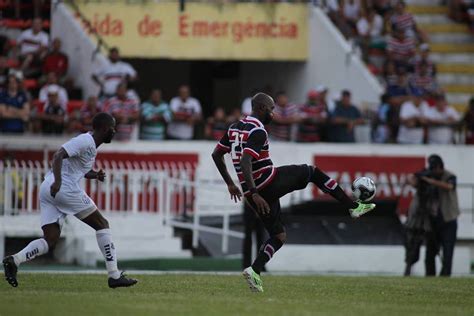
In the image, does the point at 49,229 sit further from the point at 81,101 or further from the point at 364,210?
the point at 81,101

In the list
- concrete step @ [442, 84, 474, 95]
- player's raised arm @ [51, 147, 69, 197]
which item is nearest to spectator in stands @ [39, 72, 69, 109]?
concrete step @ [442, 84, 474, 95]

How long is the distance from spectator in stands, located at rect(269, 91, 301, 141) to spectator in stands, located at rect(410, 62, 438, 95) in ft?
11.4

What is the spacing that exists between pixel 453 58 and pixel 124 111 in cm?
960

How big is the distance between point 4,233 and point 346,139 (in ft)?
26.6

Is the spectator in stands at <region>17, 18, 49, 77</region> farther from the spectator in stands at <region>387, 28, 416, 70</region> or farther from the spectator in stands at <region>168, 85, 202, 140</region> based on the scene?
the spectator in stands at <region>387, 28, 416, 70</region>

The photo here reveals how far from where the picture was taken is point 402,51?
33156 millimetres

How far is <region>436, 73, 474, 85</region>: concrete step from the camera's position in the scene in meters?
34.4

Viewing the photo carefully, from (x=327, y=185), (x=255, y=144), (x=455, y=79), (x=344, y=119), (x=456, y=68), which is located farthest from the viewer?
(x=456, y=68)

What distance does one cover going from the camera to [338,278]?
811 inches

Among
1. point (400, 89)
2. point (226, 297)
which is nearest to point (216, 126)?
point (400, 89)

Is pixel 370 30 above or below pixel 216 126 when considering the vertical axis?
above

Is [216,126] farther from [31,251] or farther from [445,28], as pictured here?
[31,251]

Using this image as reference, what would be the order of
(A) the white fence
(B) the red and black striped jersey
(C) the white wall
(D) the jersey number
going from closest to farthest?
(B) the red and black striped jersey, (D) the jersey number, (A) the white fence, (C) the white wall

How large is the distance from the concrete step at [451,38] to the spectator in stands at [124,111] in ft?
31.1
